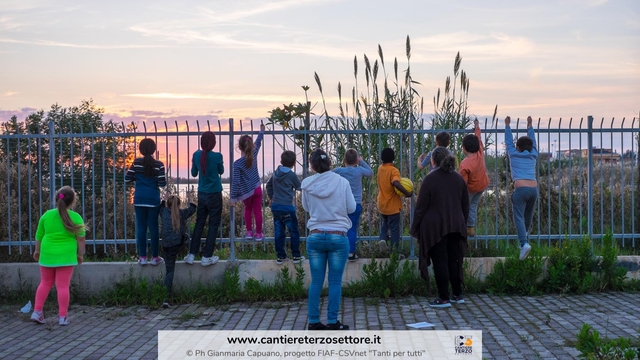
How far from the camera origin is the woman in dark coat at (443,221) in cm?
891

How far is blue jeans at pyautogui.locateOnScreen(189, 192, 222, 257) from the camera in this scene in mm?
10055

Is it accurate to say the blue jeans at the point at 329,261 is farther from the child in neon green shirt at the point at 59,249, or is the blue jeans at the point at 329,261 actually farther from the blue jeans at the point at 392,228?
the child in neon green shirt at the point at 59,249

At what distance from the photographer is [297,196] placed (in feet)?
38.9

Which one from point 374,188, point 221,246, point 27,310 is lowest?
point 27,310

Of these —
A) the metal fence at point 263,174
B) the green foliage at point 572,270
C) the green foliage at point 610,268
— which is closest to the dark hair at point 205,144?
the metal fence at point 263,174

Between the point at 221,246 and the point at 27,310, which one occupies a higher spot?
the point at 221,246

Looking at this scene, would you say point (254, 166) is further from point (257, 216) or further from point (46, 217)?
point (46, 217)

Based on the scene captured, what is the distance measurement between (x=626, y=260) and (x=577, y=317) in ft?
7.98

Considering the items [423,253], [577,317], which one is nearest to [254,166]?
[423,253]

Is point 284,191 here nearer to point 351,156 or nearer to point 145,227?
point 351,156

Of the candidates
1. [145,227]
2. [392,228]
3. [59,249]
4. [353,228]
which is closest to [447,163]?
[392,228]

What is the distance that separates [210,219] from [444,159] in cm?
326

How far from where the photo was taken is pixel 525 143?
10148mm

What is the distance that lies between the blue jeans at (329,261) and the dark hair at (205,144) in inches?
114
